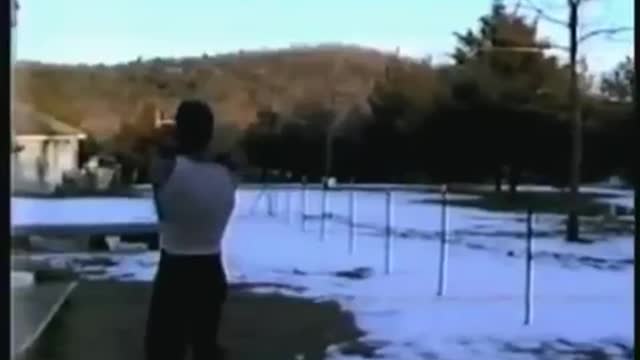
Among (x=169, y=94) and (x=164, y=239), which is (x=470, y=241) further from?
(x=164, y=239)

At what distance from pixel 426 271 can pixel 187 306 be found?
124 inches

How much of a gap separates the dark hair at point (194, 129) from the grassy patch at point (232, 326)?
84 centimetres

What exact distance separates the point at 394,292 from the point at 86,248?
1.26m

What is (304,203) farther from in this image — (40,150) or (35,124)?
(35,124)

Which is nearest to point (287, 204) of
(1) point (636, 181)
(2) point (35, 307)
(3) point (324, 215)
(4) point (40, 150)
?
(3) point (324, 215)

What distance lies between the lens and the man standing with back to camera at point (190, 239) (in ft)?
7.27

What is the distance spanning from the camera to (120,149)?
2900mm

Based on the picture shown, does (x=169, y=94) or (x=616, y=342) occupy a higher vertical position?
(x=169, y=94)

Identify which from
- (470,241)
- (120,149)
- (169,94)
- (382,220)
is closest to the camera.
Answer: (169,94)

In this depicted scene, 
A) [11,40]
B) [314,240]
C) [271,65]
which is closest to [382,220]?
[314,240]

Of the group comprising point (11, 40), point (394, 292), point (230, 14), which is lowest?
point (394, 292)

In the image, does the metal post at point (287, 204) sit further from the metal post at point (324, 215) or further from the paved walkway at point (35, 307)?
the paved walkway at point (35, 307)

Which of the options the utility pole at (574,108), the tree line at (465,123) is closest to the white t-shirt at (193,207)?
the tree line at (465,123)

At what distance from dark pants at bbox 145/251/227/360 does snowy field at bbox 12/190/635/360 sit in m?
0.41
